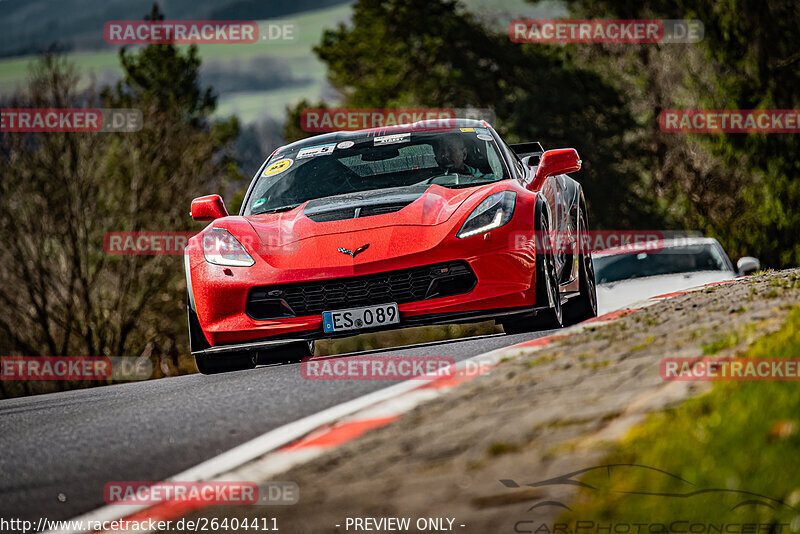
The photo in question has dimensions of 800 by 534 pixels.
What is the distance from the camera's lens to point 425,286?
6.20 metres

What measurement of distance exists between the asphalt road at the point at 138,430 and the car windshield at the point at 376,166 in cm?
124

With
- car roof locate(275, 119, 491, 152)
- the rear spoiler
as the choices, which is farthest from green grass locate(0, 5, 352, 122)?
car roof locate(275, 119, 491, 152)

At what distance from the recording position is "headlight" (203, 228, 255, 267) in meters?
6.48

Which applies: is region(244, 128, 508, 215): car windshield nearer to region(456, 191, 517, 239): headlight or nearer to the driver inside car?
the driver inside car

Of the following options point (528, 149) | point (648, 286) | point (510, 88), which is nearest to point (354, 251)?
point (528, 149)

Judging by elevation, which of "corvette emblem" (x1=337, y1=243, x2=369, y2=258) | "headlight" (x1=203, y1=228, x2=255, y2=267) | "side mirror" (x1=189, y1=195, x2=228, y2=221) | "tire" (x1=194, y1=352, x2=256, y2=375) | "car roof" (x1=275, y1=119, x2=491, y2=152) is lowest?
"tire" (x1=194, y1=352, x2=256, y2=375)

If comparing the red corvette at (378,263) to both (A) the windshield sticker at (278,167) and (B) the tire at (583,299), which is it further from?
(B) the tire at (583,299)

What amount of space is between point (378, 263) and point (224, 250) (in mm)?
1134

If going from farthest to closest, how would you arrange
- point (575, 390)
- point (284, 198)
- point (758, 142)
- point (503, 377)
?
point (758, 142) < point (284, 198) < point (503, 377) < point (575, 390)

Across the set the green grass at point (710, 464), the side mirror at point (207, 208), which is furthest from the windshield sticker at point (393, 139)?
the green grass at point (710, 464)

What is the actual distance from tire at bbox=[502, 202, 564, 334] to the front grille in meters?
0.46

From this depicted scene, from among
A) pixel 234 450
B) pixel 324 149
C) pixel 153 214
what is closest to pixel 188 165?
pixel 153 214

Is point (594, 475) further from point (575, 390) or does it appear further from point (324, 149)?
point (324, 149)

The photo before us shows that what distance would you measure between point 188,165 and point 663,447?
86.8ft
